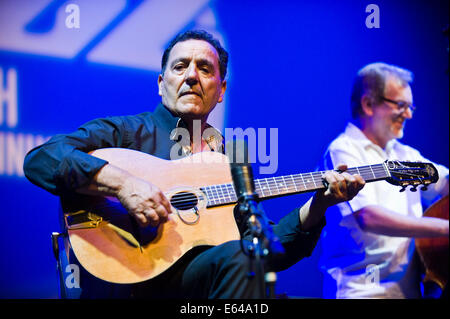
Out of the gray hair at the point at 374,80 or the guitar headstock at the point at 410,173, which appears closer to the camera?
the guitar headstock at the point at 410,173

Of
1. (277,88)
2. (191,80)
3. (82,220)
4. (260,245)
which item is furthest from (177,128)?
(277,88)

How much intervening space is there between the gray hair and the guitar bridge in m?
2.38

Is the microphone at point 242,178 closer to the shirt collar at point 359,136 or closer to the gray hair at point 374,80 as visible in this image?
the shirt collar at point 359,136

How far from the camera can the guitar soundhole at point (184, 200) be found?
2.03 meters

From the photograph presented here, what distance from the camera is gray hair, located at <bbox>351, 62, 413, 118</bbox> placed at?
3441mm

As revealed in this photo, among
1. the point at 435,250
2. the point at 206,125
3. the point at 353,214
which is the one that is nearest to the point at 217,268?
the point at 206,125

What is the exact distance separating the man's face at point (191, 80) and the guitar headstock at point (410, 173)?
1.08 metres

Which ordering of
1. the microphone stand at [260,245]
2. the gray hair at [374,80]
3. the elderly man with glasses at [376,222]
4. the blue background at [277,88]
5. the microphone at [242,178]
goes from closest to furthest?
the microphone stand at [260,245]
the microphone at [242,178]
the blue background at [277,88]
the elderly man with glasses at [376,222]
the gray hair at [374,80]

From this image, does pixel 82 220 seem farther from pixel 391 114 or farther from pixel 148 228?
pixel 391 114

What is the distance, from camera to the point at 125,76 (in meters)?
2.98

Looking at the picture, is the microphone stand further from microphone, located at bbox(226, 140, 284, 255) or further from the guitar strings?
the guitar strings

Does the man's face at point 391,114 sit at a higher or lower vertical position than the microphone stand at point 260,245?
higher

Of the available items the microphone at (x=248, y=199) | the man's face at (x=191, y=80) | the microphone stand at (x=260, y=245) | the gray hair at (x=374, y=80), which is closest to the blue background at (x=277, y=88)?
the gray hair at (x=374, y=80)

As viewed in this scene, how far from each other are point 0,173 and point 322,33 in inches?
104
